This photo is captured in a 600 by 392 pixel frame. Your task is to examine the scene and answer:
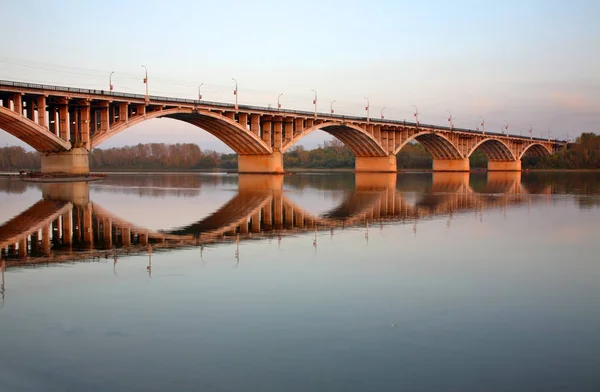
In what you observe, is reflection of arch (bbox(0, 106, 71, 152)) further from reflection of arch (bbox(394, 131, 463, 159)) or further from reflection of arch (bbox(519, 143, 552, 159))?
reflection of arch (bbox(519, 143, 552, 159))

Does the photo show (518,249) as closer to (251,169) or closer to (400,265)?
(400,265)

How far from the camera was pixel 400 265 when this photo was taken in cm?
1256

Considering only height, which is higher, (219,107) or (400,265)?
(219,107)

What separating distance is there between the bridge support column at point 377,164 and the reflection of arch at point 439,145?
32.6ft

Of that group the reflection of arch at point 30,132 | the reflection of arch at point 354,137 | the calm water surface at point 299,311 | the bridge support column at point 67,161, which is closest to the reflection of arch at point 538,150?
the reflection of arch at point 354,137

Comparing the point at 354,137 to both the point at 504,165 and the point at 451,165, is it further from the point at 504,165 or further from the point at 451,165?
the point at 504,165

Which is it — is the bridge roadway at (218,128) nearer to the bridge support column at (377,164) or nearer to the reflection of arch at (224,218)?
the bridge support column at (377,164)

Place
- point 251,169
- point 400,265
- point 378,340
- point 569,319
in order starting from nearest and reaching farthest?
point 378,340 < point 569,319 < point 400,265 < point 251,169

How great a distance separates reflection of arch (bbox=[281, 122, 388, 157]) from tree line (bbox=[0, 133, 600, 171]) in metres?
53.0

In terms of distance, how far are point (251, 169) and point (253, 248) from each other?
69.9 m

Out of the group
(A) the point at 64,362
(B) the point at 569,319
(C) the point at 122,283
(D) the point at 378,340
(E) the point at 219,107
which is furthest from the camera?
(E) the point at 219,107

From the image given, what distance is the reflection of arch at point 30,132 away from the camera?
51.4 meters

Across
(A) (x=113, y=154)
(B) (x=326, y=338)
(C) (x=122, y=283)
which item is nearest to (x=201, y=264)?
(C) (x=122, y=283)

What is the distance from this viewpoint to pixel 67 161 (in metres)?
58.0
